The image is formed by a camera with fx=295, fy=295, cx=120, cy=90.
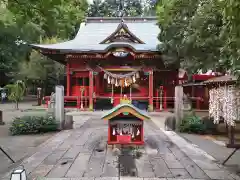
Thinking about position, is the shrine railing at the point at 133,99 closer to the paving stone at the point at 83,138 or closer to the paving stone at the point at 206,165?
the paving stone at the point at 83,138

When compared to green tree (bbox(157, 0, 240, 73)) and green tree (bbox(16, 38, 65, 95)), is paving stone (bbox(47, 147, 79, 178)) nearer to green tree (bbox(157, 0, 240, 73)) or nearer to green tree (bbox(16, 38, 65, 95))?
A: green tree (bbox(157, 0, 240, 73))

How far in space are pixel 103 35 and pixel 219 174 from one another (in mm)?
19226

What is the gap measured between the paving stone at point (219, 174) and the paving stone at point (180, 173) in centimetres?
40

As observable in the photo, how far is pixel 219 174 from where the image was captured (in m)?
5.50

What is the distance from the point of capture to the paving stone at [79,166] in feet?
17.7

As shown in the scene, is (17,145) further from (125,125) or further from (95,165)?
(95,165)

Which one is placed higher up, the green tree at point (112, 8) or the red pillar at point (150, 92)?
the green tree at point (112, 8)

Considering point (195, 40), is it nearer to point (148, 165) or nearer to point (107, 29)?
point (148, 165)

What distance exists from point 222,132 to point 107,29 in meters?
15.9

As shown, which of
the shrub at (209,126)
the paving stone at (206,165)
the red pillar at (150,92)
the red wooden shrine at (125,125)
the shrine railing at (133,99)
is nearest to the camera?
the paving stone at (206,165)

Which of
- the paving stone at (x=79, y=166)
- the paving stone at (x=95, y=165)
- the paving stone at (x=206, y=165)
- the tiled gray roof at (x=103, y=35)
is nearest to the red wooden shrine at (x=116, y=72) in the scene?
the tiled gray roof at (x=103, y=35)

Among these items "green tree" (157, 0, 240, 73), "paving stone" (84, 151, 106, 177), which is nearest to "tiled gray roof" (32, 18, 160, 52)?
"green tree" (157, 0, 240, 73)

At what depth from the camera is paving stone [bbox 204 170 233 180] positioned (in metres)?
5.31

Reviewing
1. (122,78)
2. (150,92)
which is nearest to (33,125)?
(122,78)
